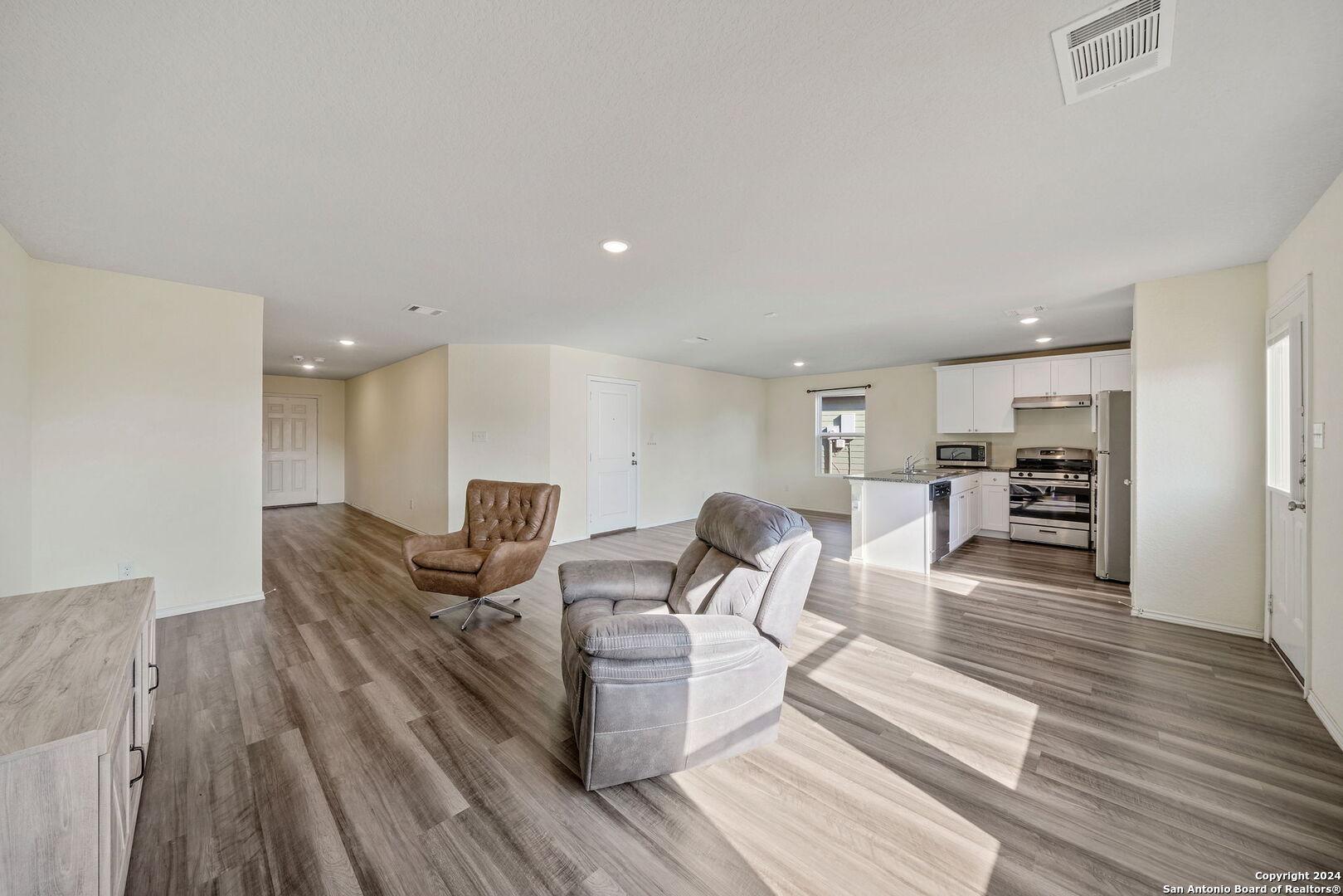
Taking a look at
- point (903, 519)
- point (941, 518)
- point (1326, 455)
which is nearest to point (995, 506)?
point (941, 518)

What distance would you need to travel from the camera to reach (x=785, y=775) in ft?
6.14

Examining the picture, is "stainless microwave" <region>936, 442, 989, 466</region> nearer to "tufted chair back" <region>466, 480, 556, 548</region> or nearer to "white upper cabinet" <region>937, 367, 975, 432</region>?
"white upper cabinet" <region>937, 367, 975, 432</region>

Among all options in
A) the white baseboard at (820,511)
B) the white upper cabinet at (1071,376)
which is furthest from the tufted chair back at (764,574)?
the white baseboard at (820,511)

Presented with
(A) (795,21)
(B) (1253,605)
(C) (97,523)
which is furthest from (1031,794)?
(C) (97,523)

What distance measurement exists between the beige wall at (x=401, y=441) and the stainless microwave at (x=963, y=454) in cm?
670

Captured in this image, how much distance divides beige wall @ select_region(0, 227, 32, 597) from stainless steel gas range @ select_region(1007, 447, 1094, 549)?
8.69 metres

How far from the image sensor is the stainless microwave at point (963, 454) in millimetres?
6594

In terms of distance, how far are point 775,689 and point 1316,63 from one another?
2743 mm

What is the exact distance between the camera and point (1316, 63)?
4.78 feet

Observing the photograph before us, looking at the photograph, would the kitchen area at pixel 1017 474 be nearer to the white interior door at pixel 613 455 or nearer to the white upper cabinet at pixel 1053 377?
the white upper cabinet at pixel 1053 377

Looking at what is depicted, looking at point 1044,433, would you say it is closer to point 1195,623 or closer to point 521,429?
point 1195,623

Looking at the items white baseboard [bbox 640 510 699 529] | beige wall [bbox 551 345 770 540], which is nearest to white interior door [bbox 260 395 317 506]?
beige wall [bbox 551 345 770 540]

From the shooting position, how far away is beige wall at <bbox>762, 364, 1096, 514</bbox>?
633cm

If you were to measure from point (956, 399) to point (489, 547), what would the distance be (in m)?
6.26
